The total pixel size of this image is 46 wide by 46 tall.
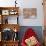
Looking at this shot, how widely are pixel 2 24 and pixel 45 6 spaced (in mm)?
1529

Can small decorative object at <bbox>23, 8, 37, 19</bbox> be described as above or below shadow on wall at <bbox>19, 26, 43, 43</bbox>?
above

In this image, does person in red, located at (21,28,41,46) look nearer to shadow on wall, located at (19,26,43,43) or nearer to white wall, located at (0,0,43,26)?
shadow on wall, located at (19,26,43,43)

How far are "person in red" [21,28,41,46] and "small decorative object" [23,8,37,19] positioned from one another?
472mm

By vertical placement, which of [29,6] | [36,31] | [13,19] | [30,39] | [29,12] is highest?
[29,6]

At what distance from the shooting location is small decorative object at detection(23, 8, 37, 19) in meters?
5.36

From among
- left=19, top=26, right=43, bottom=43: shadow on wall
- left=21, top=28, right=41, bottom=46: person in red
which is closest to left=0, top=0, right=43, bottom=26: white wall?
left=19, top=26, right=43, bottom=43: shadow on wall

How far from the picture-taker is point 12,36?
523 centimetres

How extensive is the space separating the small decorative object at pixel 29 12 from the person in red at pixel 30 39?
47 centimetres

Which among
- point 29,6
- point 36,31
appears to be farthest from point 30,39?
point 29,6

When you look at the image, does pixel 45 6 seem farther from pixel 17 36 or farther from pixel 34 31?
pixel 17 36

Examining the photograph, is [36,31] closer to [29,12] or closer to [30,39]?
[30,39]

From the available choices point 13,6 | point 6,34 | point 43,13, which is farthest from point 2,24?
point 43,13

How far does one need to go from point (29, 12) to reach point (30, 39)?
0.97m

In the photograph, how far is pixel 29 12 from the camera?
538 cm
